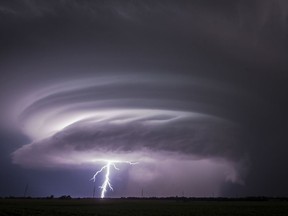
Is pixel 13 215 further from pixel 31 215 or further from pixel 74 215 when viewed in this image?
pixel 74 215

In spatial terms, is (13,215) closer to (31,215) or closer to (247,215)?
(31,215)

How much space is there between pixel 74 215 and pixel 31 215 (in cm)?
685

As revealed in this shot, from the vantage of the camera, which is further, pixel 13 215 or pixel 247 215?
pixel 247 215

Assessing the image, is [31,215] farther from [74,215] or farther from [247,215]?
[247,215]

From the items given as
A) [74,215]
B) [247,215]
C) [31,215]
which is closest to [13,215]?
[31,215]

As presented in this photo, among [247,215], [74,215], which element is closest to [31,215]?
[74,215]

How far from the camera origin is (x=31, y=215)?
50.1m

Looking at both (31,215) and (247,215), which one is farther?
(247,215)

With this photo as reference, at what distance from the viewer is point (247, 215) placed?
56.6 meters

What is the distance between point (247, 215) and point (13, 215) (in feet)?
129

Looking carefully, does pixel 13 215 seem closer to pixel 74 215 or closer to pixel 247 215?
pixel 74 215

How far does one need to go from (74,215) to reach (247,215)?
2981 centimetres

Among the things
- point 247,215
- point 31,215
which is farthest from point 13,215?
point 247,215

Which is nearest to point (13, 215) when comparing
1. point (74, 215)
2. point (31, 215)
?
point (31, 215)
